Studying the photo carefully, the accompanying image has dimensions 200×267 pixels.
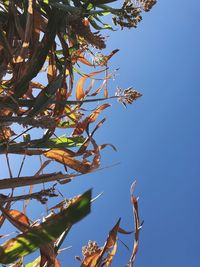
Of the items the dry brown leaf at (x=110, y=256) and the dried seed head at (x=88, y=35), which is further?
the dried seed head at (x=88, y=35)

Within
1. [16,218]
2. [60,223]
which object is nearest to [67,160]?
[16,218]

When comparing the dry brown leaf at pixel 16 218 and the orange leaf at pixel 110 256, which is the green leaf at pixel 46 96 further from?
the orange leaf at pixel 110 256

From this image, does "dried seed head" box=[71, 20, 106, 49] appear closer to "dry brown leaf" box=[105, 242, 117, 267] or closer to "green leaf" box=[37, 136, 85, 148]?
"green leaf" box=[37, 136, 85, 148]

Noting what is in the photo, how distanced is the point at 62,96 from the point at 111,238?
1.48 ft

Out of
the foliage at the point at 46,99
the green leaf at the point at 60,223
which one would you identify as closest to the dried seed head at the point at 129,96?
the foliage at the point at 46,99

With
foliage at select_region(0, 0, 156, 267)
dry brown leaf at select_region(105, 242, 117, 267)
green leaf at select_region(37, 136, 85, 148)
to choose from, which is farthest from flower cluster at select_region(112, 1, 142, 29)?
dry brown leaf at select_region(105, 242, 117, 267)

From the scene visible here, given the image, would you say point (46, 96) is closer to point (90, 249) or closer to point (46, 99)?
point (46, 99)

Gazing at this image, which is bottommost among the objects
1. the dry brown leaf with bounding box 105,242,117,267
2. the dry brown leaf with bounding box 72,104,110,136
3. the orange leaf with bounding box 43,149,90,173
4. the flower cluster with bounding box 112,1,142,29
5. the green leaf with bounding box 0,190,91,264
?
the green leaf with bounding box 0,190,91,264

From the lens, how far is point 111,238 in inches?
44.3

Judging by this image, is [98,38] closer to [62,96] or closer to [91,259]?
[62,96]

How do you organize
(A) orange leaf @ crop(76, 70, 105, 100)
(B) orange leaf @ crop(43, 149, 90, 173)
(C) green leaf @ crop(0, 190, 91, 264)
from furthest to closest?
(A) orange leaf @ crop(76, 70, 105, 100)
(B) orange leaf @ crop(43, 149, 90, 173)
(C) green leaf @ crop(0, 190, 91, 264)

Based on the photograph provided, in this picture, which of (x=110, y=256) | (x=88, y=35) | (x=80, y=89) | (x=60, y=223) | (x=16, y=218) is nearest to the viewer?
(x=60, y=223)

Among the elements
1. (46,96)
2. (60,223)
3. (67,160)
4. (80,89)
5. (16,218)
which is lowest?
(60,223)

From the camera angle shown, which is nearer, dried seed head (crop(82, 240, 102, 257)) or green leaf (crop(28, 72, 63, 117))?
green leaf (crop(28, 72, 63, 117))
